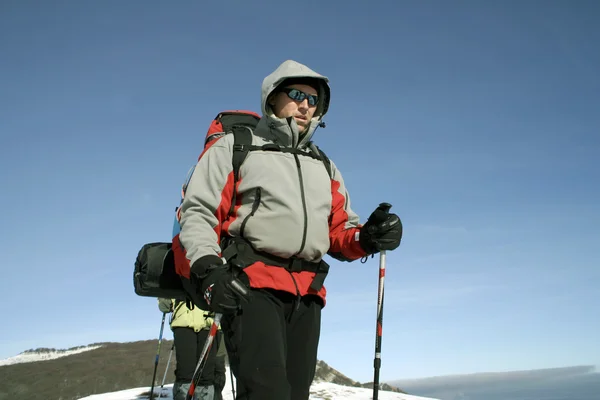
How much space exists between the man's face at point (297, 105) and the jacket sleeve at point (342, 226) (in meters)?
0.49

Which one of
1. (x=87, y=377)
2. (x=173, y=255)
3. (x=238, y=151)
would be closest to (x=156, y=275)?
(x=173, y=255)

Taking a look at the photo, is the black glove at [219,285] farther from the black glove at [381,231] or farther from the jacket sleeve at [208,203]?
the black glove at [381,231]

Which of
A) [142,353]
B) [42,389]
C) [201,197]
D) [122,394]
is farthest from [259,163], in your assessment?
[142,353]

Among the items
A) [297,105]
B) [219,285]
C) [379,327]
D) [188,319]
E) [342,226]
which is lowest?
[379,327]

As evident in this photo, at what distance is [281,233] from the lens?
3.31 metres

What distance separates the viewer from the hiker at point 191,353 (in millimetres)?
7023

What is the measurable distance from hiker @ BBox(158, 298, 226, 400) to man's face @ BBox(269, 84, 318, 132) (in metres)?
4.13

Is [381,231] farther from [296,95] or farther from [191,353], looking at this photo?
[191,353]

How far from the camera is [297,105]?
4105 millimetres

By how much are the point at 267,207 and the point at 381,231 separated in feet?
3.09

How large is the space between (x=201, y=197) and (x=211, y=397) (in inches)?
187

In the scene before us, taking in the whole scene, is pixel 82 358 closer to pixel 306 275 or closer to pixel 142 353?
pixel 142 353

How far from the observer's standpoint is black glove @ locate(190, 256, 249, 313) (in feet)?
9.55

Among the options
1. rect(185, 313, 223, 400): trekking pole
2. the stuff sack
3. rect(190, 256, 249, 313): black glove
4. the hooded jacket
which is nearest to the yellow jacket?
the stuff sack
